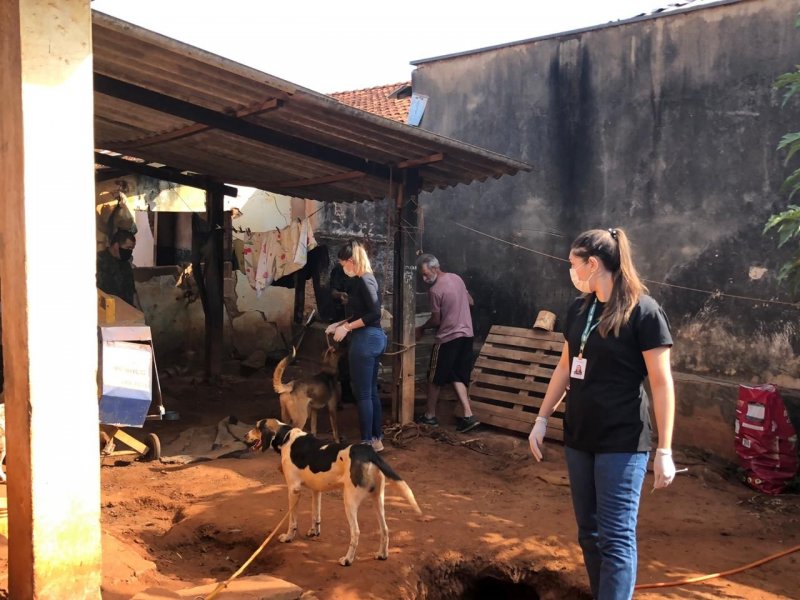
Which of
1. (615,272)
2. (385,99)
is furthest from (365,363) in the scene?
(385,99)

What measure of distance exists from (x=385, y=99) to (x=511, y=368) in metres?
7.75

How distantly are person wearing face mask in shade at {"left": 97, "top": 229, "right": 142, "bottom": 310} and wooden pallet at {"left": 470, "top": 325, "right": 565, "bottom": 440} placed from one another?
180 inches

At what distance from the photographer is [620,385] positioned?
11.0 ft

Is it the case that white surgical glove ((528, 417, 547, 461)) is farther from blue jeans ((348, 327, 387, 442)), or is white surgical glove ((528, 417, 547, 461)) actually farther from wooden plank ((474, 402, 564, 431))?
wooden plank ((474, 402, 564, 431))

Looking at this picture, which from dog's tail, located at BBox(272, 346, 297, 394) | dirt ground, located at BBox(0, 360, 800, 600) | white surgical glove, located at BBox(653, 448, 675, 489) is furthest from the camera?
dog's tail, located at BBox(272, 346, 297, 394)

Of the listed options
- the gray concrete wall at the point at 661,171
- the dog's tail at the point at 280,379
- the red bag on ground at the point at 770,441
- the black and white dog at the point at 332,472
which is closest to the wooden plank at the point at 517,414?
the gray concrete wall at the point at 661,171

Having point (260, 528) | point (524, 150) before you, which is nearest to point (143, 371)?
point (260, 528)

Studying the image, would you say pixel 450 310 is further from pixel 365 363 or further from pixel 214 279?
pixel 214 279

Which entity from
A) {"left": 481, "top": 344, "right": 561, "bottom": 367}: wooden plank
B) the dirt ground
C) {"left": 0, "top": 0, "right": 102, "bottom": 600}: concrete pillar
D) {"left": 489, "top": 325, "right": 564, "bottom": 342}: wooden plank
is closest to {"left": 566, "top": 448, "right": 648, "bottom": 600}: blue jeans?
the dirt ground

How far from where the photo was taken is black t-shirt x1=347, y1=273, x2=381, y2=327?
21.9 feet

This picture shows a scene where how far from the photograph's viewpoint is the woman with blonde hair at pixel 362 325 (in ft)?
21.7

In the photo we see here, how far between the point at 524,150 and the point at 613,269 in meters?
6.29

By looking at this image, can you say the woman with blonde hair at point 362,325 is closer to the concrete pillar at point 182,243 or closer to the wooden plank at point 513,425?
the wooden plank at point 513,425

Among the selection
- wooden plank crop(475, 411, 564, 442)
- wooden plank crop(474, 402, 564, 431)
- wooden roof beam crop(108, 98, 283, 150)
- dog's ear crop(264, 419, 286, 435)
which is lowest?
wooden plank crop(475, 411, 564, 442)
